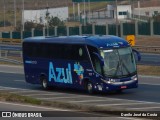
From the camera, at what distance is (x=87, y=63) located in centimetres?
2878

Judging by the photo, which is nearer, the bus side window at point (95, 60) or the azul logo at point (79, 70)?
the bus side window at point (95, 60)

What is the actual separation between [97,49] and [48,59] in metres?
4.63

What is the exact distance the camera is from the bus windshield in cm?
2800

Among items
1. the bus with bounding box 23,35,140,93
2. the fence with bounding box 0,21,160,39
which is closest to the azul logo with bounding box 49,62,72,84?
the bus with bounding box 23,35,140,93

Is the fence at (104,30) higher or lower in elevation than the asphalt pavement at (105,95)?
higher

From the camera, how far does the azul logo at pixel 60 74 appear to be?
30516 millimetres

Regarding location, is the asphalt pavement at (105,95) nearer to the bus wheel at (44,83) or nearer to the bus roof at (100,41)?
the bus wheel at (44,83)

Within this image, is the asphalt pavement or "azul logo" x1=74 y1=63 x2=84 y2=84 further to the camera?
"azul logo" x1=74 y1=63 x2=84 y2=84

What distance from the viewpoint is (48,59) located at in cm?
3209

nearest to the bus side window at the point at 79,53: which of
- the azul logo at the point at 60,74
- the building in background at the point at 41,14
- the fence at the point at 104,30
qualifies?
the azul logo at the point at 60,74

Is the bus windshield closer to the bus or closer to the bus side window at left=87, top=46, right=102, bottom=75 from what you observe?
the bus

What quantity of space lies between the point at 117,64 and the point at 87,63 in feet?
4.87

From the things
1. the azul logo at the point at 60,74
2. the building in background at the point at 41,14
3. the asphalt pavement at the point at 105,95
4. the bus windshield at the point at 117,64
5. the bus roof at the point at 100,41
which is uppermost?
the building in background at the point at 41,14

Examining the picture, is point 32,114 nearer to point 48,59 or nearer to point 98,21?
point 48,59
